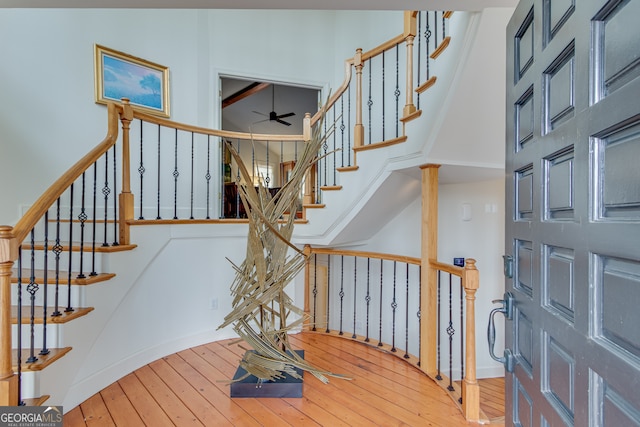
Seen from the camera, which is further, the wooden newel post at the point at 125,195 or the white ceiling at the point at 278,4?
the wooden newel post at the point at 125,195

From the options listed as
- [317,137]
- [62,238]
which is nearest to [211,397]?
[317,137]

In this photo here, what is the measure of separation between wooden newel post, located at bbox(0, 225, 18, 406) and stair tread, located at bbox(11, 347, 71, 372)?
12 centimetres

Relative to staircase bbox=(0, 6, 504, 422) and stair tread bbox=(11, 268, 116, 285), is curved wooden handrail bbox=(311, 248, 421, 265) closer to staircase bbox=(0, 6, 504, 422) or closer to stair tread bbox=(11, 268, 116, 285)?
staircase bbox=(0, 6, 504, 422)

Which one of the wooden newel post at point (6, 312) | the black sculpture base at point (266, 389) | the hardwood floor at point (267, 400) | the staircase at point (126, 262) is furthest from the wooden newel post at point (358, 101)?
the wooden newel post at point (6, 312)

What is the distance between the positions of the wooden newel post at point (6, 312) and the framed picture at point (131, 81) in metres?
2.30

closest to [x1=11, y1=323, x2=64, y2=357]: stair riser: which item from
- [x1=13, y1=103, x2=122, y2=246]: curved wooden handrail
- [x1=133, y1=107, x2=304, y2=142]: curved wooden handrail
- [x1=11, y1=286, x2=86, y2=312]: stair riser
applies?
[x1=11, y1=286, x2=86, y2=312]: stair riser

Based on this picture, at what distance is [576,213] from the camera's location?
0.69 meters

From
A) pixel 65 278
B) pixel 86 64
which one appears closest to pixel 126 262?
pixel 65 278

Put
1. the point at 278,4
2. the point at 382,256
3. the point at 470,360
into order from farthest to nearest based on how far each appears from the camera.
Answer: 1. the point at 382,256
2. the point at 470,360
3. the point at 278,4

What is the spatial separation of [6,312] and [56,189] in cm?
62

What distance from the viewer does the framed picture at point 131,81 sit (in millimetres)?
3182

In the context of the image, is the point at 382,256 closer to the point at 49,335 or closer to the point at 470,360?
the point at 470,360

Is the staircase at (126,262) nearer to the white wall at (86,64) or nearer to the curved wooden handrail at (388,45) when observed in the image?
the curved wooden handrail at (388,45)

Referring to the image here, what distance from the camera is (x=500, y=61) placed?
1.78 m
